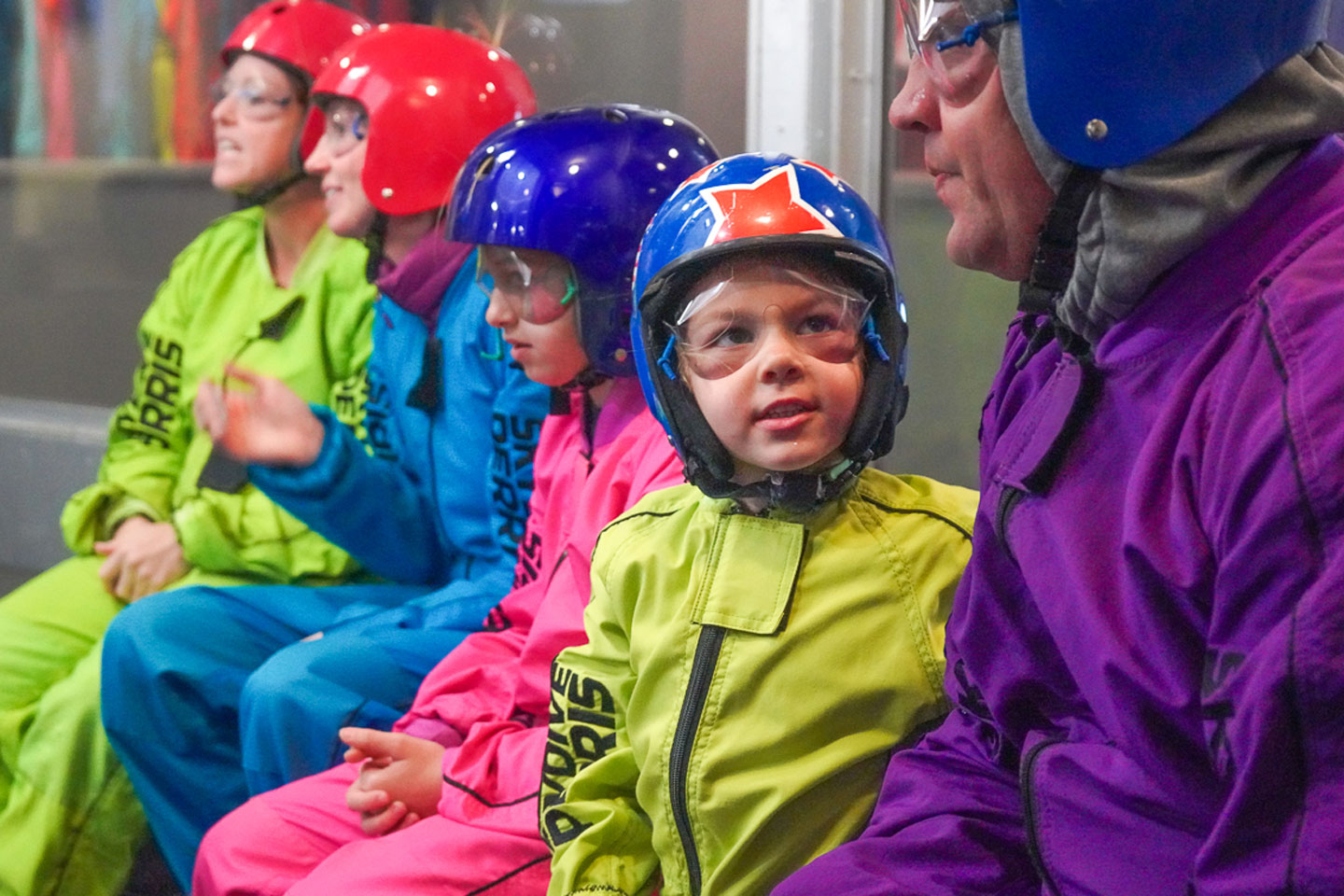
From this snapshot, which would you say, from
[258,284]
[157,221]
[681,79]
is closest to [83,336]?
[157,221]

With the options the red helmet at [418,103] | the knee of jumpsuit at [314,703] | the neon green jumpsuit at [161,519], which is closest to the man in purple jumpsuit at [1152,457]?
the knee of jumpsuit at [314,703]

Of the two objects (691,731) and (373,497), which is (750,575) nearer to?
(691,731)

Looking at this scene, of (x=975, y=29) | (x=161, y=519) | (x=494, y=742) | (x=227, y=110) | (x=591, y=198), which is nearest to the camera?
(x=975, y=29)

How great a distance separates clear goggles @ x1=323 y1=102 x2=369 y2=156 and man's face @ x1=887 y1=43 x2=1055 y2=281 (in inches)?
61.8

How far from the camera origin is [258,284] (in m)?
2.94

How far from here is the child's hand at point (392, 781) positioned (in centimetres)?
184

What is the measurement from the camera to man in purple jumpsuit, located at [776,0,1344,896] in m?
0.92

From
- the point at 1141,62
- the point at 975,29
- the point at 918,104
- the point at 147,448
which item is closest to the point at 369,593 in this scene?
the point at 147,448

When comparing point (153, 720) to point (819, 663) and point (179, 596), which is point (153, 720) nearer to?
point (179, 596)

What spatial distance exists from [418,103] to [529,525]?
89 centimetres

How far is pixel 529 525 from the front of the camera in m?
2.14

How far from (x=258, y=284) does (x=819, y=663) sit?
186 centimetres

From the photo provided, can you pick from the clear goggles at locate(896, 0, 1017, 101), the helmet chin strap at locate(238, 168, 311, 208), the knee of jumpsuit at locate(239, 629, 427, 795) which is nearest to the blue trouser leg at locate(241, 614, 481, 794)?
Answer: the knee of jumpsuit at locate(239, 629, 427, 795)

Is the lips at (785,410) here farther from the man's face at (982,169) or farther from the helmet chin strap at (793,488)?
the man's face at (982,169)
